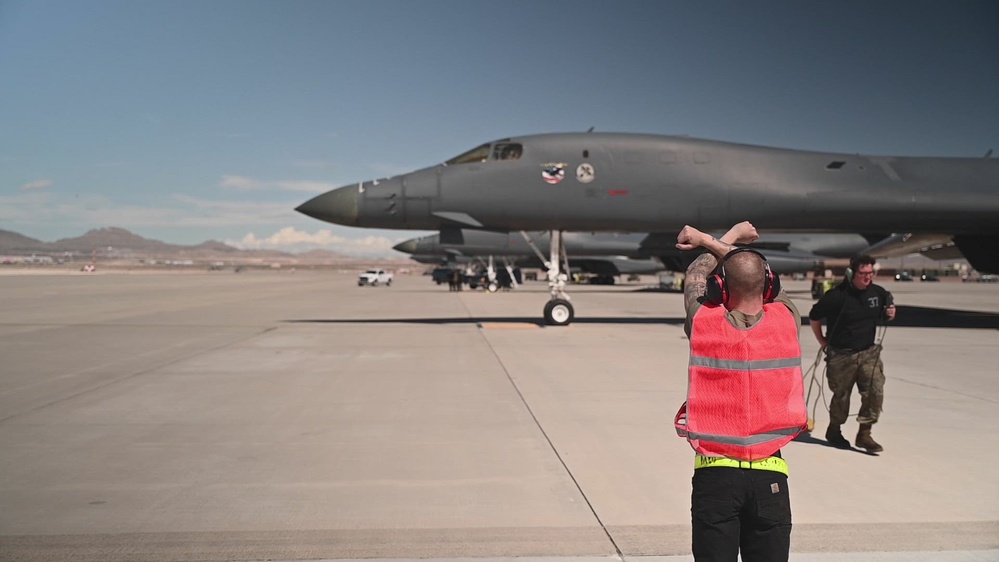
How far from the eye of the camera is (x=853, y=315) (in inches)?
244

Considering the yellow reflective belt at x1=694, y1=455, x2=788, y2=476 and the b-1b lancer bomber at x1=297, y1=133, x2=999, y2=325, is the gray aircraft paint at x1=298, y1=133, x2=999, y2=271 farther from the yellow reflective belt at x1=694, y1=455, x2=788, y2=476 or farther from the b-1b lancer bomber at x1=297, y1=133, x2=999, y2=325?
the yellow reflective belt at x1=694, y1=455, x2=788, y2=476

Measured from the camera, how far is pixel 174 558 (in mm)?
3834

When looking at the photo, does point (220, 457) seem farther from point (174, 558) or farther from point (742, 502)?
point (742, 502)

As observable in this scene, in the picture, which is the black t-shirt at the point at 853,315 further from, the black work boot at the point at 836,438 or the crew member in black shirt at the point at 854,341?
the black work boot at the point at 836,438

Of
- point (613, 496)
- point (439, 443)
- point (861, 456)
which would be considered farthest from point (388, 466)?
point (861, 456)

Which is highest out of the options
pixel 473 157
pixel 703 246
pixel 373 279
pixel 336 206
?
pixel 473 157


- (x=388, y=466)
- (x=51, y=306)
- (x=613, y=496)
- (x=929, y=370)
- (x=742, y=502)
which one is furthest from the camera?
(x=51, y=306)

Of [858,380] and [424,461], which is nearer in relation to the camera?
[424,461]

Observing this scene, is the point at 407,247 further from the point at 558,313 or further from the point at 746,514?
the point at 746,514

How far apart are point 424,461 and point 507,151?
10.9m

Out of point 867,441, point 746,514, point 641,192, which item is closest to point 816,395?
point 867,441

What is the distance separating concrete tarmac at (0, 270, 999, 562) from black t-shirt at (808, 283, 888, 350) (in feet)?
2.99

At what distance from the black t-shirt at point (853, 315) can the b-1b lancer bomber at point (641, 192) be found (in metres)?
9.40

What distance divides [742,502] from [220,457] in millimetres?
A: 4329
